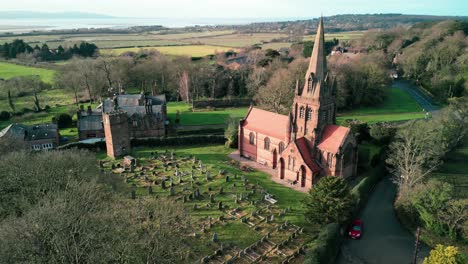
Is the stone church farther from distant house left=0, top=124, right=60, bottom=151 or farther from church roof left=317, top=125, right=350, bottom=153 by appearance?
distant house left=0, top=124, right=60, bottom=151

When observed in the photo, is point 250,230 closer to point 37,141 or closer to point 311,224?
point 311,224

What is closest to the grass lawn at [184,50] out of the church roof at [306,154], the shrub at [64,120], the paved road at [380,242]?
the shrub at [64,120]

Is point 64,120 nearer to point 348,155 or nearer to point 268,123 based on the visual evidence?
point 268,123

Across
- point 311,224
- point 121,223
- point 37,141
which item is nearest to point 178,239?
point 121,223

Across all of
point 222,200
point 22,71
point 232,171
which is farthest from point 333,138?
point 22,71

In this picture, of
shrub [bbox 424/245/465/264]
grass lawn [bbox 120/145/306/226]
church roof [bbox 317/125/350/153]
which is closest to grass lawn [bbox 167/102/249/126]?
grass lawn [bbox 120/145/306/226]

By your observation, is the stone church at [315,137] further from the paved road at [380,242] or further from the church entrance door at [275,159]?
the paved road at [380,242]
